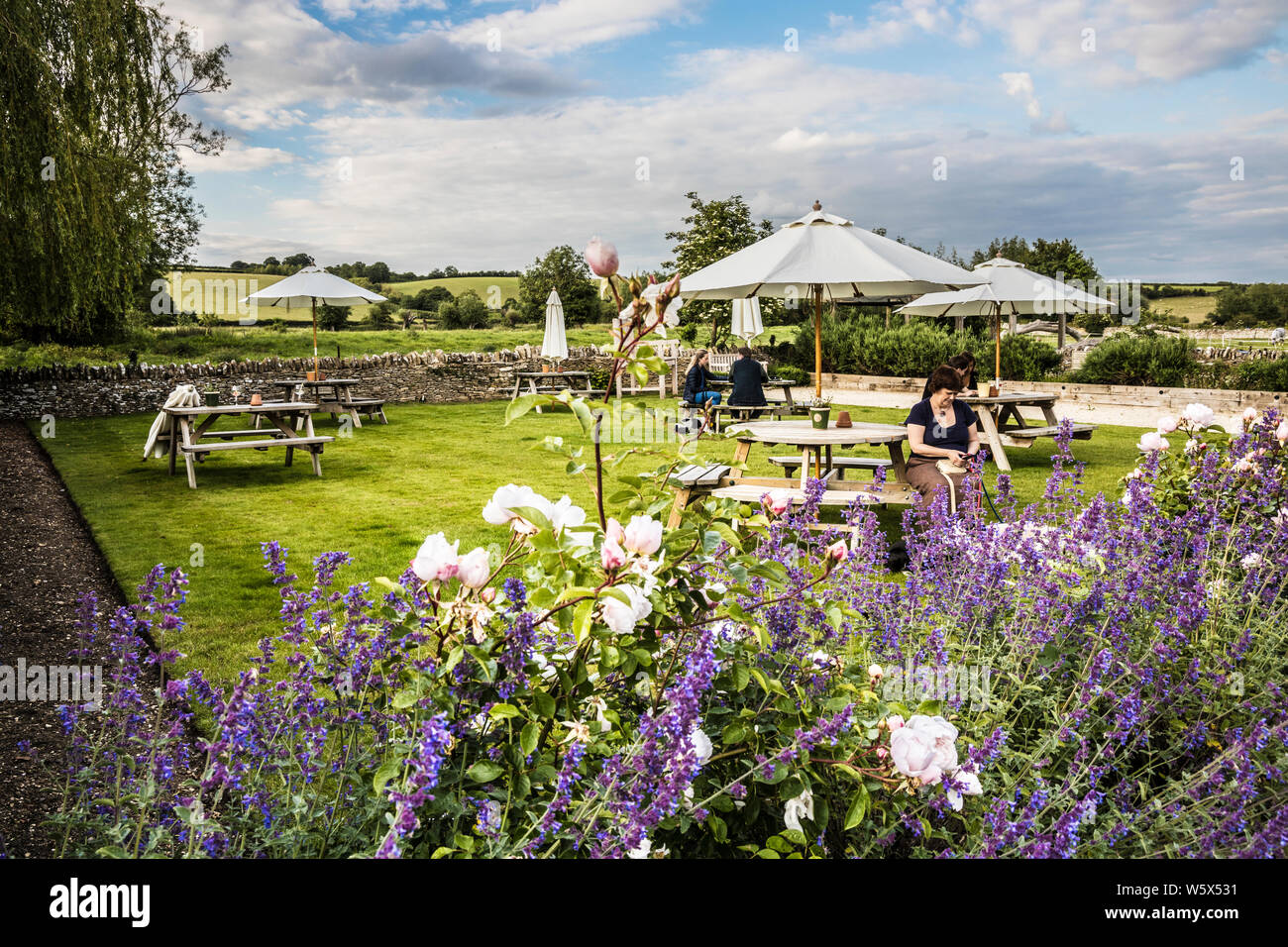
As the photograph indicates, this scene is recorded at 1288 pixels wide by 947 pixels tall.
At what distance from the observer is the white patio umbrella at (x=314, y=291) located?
559 inches

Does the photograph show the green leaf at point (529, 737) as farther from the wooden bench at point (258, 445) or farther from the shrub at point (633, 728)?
the wooden bench at point (258, 445)

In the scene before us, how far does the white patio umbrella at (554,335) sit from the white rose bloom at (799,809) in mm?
16668

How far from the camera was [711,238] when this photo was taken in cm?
2905

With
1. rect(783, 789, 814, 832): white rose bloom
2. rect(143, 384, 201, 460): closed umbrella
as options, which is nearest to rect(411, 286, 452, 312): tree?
rect(143, 384, 201, 460): closed umbrella

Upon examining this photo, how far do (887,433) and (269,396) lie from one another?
14.2 metres

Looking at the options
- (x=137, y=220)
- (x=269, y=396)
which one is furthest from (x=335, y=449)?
(x=269, y=396)

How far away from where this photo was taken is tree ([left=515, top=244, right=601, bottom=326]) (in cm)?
3744

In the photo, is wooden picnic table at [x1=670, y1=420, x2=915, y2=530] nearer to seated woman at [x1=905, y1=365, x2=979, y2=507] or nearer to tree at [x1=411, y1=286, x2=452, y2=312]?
seated woman at [x1=905, y1=365, x2=979, y2=507]

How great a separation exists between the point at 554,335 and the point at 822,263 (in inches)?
472

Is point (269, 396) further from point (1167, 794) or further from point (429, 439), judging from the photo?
point (1167, 794)

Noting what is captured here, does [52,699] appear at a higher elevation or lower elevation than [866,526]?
lower
